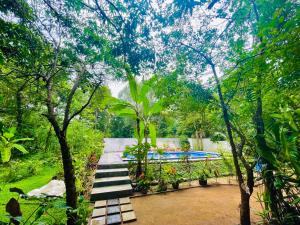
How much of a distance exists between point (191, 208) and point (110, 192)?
2.00 m

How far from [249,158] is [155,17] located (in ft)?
12.3

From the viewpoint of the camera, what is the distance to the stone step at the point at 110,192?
380 centimetres

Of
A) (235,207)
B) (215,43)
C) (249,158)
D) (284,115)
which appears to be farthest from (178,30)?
(235,207)

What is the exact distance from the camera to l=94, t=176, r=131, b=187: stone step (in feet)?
14.0

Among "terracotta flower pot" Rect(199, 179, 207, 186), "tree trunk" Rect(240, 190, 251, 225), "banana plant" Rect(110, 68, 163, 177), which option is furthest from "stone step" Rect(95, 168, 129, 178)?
"tree trunk" Rect(240, 190, 251, 225)

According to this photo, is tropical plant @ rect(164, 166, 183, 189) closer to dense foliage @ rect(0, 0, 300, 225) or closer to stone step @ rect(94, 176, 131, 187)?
stone step @ rect(94, 176, 131, 187)

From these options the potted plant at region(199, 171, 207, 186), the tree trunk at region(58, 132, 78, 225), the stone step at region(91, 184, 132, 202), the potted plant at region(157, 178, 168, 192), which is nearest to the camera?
the tree trunk at region(58, 132, 78, 225)

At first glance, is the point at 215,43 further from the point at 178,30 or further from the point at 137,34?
the point at 137,34

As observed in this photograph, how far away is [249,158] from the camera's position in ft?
12.3

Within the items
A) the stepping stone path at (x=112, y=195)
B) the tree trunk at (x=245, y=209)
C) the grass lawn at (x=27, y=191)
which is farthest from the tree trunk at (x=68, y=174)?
the tree trunk at (x=245, y=209)

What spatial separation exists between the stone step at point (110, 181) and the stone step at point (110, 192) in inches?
4.9

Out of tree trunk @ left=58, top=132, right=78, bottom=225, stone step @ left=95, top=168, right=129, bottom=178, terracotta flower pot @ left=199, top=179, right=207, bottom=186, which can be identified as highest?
tree trunk @ left=58, top=132, right=78, bottom=225

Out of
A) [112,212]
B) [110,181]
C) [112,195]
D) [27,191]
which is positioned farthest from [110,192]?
[27,191]

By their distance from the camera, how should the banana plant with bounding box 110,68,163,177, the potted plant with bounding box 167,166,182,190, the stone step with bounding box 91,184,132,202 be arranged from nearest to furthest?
1. the stone step with bounding box 91,184,132,202
2. the potted plant with bounding box 167,166,182,190
3. the banana plant with bounding box 110,68,163,177
